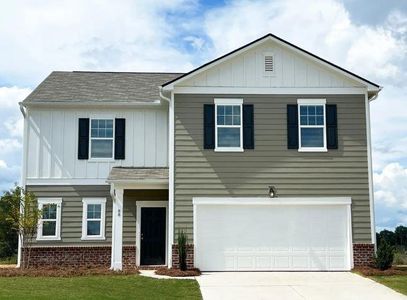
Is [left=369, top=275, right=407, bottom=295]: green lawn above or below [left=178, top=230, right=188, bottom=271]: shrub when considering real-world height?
below

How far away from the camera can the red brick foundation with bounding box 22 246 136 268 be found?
20.0m

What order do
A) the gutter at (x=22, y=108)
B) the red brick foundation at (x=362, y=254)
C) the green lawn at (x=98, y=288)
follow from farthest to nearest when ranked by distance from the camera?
the gutter at (x=22, y=108)
the red brick foundation at (x=362, y=254)
the green lawn at (x=98, y=288)

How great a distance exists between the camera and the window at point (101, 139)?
20.8 metres

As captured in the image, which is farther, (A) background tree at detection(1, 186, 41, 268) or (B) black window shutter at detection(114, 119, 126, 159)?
(B) black window shutter at detection(114, 119, 126, 159)

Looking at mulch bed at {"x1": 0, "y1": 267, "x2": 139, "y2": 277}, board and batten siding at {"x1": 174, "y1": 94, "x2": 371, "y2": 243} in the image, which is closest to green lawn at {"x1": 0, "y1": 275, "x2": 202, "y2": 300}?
mulch bed at {"x1": 0, "y1": 267, "x2": 139, "y2": 277}

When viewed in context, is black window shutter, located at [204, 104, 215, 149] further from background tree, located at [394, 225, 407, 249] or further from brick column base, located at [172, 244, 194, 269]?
background tree, located at [394, 225, 407, 249]

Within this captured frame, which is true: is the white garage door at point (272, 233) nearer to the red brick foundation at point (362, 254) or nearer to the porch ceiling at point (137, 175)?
the red brick foundation at point (362, 254)

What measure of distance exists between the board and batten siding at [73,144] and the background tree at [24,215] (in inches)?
39.5

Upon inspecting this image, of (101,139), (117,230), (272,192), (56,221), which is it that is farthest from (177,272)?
(101,139)

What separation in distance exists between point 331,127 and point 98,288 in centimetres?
931

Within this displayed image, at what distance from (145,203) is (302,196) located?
552 cm

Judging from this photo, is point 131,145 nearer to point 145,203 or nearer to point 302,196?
point 145,203

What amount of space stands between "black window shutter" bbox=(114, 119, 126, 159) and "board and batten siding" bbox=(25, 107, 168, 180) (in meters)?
0.15

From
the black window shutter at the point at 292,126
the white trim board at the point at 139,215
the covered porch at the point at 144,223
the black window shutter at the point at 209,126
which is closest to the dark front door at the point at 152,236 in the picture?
the covered porch at the point at 144,223
